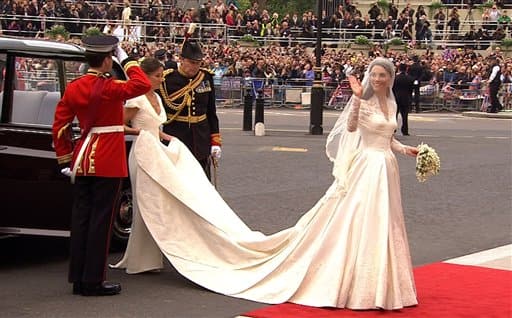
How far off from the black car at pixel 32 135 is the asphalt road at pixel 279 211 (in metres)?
0.47

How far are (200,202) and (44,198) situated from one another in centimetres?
128

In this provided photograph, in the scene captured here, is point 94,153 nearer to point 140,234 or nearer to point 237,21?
point 140,234

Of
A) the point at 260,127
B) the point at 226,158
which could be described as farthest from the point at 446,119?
the point at 226,158

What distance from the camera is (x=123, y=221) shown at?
9188 mm

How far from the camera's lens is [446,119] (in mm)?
30797

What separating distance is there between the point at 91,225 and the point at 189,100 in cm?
190

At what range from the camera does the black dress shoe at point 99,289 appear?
7.50 m

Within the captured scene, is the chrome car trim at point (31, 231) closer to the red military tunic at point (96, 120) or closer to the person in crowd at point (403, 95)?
the red military tunic at point (96, 120)

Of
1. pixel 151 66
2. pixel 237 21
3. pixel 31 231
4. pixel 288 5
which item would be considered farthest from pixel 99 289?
pixel 288 5

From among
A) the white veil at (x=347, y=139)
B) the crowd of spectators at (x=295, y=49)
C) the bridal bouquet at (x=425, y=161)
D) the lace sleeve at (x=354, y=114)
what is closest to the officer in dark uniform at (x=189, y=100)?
the white veil at (x=347, y=139)

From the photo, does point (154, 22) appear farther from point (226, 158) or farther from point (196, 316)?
point (196, 316)

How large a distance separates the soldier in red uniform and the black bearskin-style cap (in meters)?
1.31

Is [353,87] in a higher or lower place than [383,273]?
higher

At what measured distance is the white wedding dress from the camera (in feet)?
23.6
